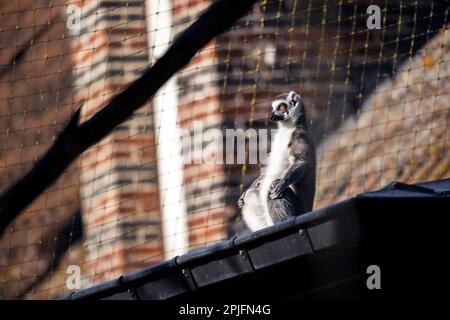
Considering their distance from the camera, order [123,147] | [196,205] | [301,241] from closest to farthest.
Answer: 1. [301,241]
2. [196,205]
3. [123,147]

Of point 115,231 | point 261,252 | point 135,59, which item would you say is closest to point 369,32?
point 135,59

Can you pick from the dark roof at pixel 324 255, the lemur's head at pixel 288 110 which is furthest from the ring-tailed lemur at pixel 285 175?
the dark roof at pixel 324 255

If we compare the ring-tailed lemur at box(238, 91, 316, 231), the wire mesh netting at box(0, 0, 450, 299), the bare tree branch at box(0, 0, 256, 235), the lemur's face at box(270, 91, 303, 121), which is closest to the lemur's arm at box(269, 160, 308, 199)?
the ring-tailed lemur at box(238, 91, 316, 231)

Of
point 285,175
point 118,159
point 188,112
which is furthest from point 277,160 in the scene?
point 118,159

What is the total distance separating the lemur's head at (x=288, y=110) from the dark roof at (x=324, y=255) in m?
1.34

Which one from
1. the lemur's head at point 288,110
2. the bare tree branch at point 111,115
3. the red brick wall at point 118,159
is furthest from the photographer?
the red brick wall at point 118,159

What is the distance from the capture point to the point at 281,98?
416 cm

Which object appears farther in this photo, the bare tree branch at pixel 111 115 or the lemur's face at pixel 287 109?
the lemur's face at pixel 287 109

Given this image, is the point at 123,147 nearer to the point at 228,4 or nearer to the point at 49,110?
the point at 49,110

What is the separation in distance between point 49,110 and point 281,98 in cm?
195

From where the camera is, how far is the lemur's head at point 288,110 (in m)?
4.05

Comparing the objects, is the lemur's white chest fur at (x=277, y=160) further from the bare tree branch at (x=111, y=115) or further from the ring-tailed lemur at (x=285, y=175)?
the bare tree branch at (x=111, y=115)

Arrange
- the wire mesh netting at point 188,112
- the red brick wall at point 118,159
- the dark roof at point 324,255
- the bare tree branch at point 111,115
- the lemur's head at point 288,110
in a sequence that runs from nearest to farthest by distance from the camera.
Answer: the bare tree branch at point 111,115 < the dark roof at point 324,255 < the lemur's head at point 288,110 < the wire mesh netting at point 188,112 < the red brick wall at point 118,159

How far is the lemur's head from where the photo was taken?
13.3ft
